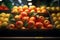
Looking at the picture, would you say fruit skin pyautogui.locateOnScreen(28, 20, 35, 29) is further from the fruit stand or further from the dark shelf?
the dark shelf

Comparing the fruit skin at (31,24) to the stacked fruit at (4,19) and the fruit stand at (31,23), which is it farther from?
the stacked fruit at (4,19)

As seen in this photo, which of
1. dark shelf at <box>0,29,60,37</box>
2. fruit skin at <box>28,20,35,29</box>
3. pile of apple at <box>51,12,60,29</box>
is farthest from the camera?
pile of apple at <box>51,12,60,29</box>

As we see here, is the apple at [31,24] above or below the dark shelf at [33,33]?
above

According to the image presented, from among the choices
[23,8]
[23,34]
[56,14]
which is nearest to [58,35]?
[23,34]

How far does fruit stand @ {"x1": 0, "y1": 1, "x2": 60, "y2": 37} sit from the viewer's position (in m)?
2.72

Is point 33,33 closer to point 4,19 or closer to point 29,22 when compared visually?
point 29,22

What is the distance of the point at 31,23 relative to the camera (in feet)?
9.65

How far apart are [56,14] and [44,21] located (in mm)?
468

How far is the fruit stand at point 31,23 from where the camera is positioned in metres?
2.72

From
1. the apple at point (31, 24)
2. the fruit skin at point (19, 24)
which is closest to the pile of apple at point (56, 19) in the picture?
the apple at point (31, 24)

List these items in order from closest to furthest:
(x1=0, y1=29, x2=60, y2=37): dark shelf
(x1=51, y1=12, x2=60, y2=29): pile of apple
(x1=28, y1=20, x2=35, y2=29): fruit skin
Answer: (x1=0, y1=29, x2=60, y2=37): dark shelf, (x1=28, y1=20, x2=35, y2=29): fruit skin, (x1=51, y1=12, x2=60, y2=29): pile of apple

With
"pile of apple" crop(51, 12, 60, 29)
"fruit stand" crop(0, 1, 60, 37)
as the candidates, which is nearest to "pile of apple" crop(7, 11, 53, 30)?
"fruit stand" crop(0, 1, 60, 37)

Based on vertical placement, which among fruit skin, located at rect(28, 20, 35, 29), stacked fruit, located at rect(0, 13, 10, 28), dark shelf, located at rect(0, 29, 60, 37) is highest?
stacked fruit, located at rect(0, 13, 10, 28)

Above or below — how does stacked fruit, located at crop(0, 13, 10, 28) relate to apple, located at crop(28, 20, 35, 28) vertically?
above
